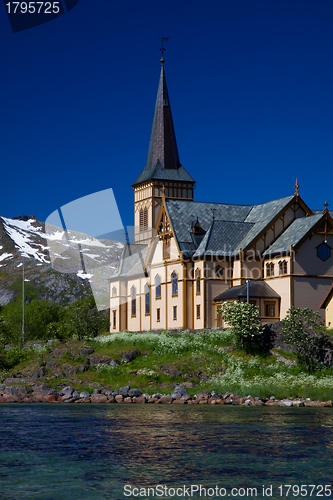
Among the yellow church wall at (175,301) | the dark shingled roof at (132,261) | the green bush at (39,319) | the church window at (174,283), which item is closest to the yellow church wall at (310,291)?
the yellow church wall at (175,301)

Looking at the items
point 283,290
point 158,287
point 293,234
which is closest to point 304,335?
point 283,290

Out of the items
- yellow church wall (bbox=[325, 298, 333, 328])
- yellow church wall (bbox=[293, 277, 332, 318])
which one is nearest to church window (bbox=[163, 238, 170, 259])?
yellow church wall (bbox=[293, 277, 332, 318])

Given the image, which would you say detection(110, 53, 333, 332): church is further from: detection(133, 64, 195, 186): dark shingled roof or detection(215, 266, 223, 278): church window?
detection(133, 64, 195, 186): dark shingled roof

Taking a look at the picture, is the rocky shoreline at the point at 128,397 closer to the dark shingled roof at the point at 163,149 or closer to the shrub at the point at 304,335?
the shrub at the point at 304,335

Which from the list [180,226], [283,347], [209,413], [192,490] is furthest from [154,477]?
[180,226]

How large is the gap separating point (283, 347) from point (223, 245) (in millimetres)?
13402

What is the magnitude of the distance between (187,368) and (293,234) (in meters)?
17.0

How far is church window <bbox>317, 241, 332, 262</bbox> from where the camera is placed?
6850cm

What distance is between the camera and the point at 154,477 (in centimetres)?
2230

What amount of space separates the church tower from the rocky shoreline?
176 ft

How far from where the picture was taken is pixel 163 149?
108 metres

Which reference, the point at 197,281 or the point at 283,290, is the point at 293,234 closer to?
the point at 283,290

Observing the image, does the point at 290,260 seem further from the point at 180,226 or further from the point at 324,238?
the point at 180,226

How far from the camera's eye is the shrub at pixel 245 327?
61094 millimetres
